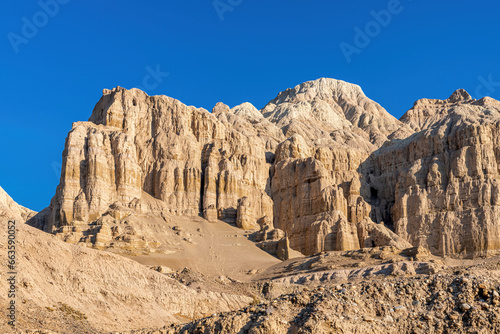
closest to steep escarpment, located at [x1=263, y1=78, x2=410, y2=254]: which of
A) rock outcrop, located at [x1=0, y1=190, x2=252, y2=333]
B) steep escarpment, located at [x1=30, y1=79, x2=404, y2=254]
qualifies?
steep escarpment, located at [x1=30, y1=79, x2=404, y2=254]

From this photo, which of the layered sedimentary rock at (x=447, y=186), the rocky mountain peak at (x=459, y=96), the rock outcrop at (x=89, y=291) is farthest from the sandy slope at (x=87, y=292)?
the rocky mountain peak at (x=459, y=96)

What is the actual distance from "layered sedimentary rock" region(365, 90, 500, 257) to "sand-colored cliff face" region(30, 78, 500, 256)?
19 centimetres

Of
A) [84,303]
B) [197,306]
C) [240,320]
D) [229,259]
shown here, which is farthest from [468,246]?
[240,320]

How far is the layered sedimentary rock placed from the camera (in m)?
99.1

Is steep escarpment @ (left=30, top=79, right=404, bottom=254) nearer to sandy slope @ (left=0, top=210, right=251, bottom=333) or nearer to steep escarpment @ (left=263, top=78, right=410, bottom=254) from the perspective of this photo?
steep escarpment @ (left=263, top=78, right=410, bottom=254)

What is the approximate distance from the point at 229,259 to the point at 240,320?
69.6 metres

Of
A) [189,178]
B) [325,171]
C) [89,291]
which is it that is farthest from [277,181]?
[89,291]

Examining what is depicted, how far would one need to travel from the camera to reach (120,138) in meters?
111

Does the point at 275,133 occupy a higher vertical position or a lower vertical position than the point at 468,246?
Result: higher

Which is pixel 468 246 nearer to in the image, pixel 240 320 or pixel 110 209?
pixel 110 209

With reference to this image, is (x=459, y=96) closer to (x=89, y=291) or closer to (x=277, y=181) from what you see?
(x=277, y=181)

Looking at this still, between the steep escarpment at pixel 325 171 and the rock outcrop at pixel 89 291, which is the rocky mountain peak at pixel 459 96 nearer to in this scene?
the steep escarpment at pixel 325 171

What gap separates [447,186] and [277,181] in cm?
3065

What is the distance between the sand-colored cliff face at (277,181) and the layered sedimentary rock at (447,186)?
0.19 metres
